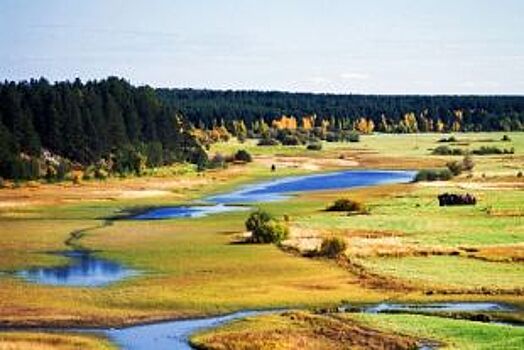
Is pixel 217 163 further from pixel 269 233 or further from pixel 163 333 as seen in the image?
pixel 163 333

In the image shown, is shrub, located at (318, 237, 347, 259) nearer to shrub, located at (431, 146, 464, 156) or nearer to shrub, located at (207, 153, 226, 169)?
shrub, located at (207, 153, 226, 169)

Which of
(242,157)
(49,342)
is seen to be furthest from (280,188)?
(49,342)

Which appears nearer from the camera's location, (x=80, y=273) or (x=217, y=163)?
(x=80, y=273)

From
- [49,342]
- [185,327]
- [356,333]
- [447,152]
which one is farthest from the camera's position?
[447,152]

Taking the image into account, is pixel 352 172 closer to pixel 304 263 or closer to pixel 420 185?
pixel 420 185

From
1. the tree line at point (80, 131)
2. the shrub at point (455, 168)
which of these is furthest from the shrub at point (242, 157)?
the shrub at point (455, 168)

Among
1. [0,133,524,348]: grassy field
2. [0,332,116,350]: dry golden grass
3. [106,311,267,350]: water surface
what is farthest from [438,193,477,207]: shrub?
[0,332,116,350]: dry golden grass
